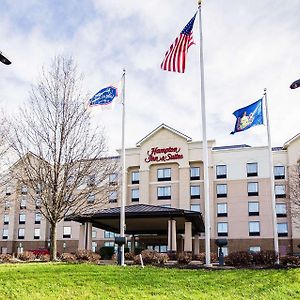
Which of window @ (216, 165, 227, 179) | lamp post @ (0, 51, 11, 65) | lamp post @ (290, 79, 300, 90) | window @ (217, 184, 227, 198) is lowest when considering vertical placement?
lamp post @ (0, 51, 11, 65)

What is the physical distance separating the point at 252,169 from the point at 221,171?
388 cm

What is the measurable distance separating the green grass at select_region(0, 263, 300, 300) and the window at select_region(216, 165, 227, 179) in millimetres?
38459

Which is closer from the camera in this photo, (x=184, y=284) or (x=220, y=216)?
(x=184, y=284)

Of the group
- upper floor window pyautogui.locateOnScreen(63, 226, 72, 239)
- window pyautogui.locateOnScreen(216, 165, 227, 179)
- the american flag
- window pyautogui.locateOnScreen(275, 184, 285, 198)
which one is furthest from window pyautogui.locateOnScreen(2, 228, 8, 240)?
the american flag

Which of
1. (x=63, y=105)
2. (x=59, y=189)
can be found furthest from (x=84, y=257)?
(x=63, y=105)

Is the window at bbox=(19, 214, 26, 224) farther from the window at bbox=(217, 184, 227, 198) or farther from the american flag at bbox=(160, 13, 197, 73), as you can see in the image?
the american flag at bbox=(160, 13, 197, 73)

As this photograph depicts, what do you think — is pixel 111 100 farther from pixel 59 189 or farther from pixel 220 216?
pixel 220 216

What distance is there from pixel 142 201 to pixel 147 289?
42.4 metres

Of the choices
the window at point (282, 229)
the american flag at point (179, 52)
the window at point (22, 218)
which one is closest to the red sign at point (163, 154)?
the window at point (282, 229)

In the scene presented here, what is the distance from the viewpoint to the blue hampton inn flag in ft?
67.4

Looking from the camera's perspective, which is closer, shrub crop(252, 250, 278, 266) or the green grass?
the green grass

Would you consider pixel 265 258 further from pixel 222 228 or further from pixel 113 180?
pixel 222 228

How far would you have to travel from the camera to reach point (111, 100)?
2073 cm

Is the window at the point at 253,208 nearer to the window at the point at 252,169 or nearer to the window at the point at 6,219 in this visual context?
the window at the point at 252,169
